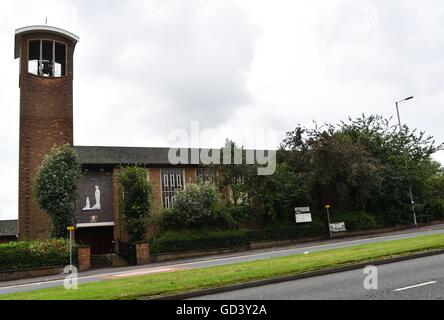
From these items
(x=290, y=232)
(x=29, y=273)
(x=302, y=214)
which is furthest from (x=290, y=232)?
(x=29, y=273)

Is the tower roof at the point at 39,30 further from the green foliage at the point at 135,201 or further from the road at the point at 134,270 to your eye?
the road at the point at 134,270

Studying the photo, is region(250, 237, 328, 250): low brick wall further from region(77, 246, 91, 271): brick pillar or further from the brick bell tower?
the brick bell tower

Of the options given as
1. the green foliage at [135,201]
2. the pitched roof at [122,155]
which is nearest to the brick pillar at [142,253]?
Answer: the green foliage at [135,201]

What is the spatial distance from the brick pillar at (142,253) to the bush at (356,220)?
16130 mm

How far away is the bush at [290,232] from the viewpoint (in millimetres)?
30422

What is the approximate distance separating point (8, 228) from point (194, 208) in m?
31.5

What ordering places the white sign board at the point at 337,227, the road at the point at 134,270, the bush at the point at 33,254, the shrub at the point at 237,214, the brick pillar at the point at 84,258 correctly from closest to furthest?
1. the road at the point at 134,270
2. the bush at the point at 33,254
3. the brick pillar at the point at 84,258
4. the shrub at the point at 237,214
5. the white sign board at the point at 337,227

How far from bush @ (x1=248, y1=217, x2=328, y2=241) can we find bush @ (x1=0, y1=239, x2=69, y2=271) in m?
13.0

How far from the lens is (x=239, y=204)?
31.9 m

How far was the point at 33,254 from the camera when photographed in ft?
74.7

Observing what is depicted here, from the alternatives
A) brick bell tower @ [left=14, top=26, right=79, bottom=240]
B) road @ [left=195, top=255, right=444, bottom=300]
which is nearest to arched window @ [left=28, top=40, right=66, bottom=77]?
brick bell tower @ [left=14, top=26, right=79, bottom=240]
